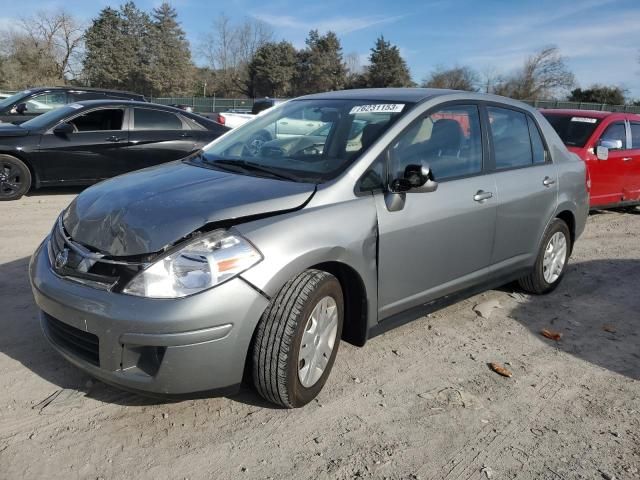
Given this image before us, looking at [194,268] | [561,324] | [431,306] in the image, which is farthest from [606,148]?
[194,268]

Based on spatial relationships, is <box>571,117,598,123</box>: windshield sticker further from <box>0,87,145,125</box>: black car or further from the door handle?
<box>0,87,145,125</box>: black car

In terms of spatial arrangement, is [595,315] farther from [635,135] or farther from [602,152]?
[635,135]

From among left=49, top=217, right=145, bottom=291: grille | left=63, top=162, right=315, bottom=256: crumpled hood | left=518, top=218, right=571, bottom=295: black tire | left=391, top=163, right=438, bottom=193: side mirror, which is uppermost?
left=391, top=163, right=438, bottom=193: side mirror

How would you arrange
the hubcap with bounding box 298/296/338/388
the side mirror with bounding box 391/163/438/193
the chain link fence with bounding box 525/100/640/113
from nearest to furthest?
the hubcap with bounding box 298/296/338/388 < the side mirror with bounding box 391/163/438/193 < the chain link fence with bounding box 525/100/640/113

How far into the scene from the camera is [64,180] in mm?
7906

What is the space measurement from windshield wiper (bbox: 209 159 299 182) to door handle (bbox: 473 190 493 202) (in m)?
1.37

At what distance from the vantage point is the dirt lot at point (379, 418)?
251cm

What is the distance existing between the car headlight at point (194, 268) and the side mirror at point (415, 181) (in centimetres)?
107

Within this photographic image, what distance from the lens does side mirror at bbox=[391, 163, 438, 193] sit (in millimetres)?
3174

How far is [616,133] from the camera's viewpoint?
8.23 meters

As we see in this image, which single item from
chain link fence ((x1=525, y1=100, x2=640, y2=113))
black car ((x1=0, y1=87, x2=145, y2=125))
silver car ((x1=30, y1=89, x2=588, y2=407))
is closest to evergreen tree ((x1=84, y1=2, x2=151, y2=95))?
chain link fence ((x1=525, y1=100, x2=640, y2=113))

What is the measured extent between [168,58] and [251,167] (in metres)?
59.4

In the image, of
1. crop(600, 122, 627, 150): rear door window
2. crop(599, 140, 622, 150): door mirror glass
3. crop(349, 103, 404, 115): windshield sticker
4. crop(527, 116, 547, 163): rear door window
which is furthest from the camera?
crop(600, 122, 627, 150): rear door window

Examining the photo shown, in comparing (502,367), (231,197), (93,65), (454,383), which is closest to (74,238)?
(231,197)
